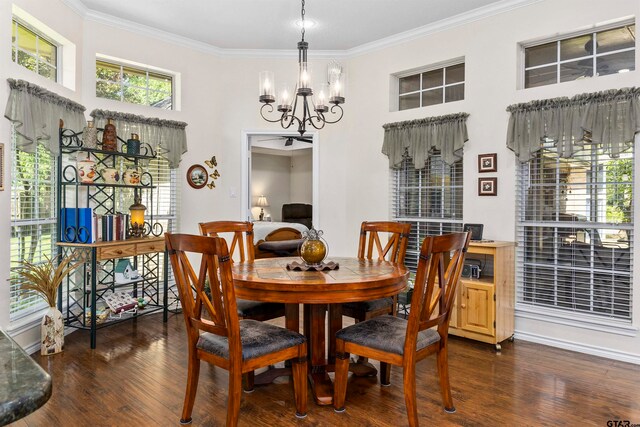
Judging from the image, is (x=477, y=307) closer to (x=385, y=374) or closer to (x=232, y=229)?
(x=385, y=374)

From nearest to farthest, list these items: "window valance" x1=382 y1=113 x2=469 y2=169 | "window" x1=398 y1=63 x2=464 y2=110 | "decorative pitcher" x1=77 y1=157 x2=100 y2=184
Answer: "decorative pitcher" x1=77 y1=157 x2=100 y2=184 < "window valance" x1=382 y1=113 x2=469 y2=169 < "window" x1=398 y1=63 x2=464 y2=110

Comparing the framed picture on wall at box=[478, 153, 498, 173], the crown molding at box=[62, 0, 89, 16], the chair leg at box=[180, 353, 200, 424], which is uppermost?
the crown molding at box=[62, 0, 89, 16]

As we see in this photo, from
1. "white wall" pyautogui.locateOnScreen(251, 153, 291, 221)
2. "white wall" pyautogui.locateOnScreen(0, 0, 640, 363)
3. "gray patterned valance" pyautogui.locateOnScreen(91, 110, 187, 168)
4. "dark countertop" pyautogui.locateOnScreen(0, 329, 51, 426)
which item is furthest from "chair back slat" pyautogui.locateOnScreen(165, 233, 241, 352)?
"white wall" pyautogui.locateOnScreen(251, 153, 291, 221)

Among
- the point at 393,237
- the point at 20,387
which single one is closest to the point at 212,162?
the point at 393,237

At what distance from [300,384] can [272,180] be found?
27.7ft

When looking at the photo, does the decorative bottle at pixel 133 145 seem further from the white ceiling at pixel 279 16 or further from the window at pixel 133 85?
the white ceiling at pixel 279 16

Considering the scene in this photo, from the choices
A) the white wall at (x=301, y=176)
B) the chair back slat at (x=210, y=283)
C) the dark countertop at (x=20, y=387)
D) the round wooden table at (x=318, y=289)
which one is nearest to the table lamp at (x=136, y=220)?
the round wooden table at (x=318, y=289)

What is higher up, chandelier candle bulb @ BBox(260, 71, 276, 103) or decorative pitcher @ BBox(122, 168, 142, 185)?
chandelier candle bulb @ BBox(260, 71, 276, 103)

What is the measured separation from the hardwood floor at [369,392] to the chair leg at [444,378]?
6 cm

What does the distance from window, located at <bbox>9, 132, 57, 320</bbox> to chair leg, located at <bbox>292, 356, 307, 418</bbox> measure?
2.28 metres

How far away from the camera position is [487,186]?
3.95 metres

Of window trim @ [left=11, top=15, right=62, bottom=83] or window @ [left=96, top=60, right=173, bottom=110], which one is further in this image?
window @ [left=96, top=60, right=173, bottom=110]

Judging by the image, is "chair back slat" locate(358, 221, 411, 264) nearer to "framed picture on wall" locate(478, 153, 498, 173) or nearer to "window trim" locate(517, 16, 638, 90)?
"framed picture on wall" locate(478, 153, 498, 173)

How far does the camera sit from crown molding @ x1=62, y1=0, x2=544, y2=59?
12.7 ft
